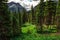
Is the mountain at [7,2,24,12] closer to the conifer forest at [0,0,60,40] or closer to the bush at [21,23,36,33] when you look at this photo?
the conifer forest at [0,0,60,40]

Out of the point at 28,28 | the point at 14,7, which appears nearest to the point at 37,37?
the point at 28,28

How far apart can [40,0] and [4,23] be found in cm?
57

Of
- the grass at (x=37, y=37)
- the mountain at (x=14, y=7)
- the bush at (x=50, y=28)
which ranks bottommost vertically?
the grass at (x=37, y=37)

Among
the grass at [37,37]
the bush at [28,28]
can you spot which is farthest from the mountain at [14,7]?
the grass at [37,37]

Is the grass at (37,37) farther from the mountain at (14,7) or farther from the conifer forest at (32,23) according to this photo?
the mountain at (14,7)

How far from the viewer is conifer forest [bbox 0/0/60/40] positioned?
243 centimetres

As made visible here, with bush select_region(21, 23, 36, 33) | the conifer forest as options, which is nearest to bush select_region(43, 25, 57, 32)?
the conifer forest

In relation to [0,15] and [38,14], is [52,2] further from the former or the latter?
[0,15]

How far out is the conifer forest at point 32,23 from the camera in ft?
7.97

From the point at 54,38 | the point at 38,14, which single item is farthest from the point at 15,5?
the point at 54,38

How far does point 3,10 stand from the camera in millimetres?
2449

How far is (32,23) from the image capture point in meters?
2.45

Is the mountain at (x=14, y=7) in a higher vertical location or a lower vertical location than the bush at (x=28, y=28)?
higher

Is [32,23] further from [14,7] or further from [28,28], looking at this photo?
[14,7]
